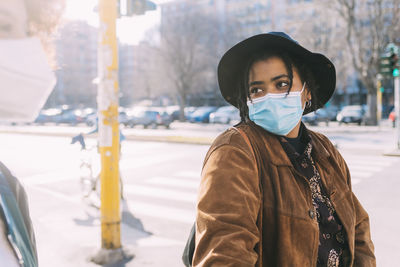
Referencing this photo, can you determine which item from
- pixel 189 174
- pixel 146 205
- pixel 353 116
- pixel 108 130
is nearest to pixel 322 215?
pixel 108 130

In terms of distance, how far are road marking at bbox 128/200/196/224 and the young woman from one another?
401cm

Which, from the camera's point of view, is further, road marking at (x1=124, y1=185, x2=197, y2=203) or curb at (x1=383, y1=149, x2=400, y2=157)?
curb at (x1=383, y1=149, x2=400, y2=157)

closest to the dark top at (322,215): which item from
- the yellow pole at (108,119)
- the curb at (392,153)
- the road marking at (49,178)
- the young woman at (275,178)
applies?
the young woman at (275,178)

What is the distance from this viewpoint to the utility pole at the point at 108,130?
3855 mm

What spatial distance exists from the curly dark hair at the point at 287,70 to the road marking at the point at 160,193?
5.09 m

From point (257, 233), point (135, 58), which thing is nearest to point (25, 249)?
point (257, 233)

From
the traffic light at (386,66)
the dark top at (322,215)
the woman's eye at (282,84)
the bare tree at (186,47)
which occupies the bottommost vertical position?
the dark top at (322,215)

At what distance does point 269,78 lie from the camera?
1758mm

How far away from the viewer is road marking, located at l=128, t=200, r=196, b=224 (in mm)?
5824

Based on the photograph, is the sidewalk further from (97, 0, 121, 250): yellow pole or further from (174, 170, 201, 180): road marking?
(97, 0, 121, 250): yellow pole

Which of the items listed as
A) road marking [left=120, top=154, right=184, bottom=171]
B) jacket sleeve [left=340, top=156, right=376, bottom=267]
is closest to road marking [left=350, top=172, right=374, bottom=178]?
road marking [left=120, top=154, right=184, bottom=171]

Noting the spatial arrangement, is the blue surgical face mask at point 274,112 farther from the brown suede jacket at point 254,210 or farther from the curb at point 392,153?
the curb at point 392,153

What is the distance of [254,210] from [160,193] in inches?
242

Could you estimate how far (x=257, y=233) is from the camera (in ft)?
4.72
